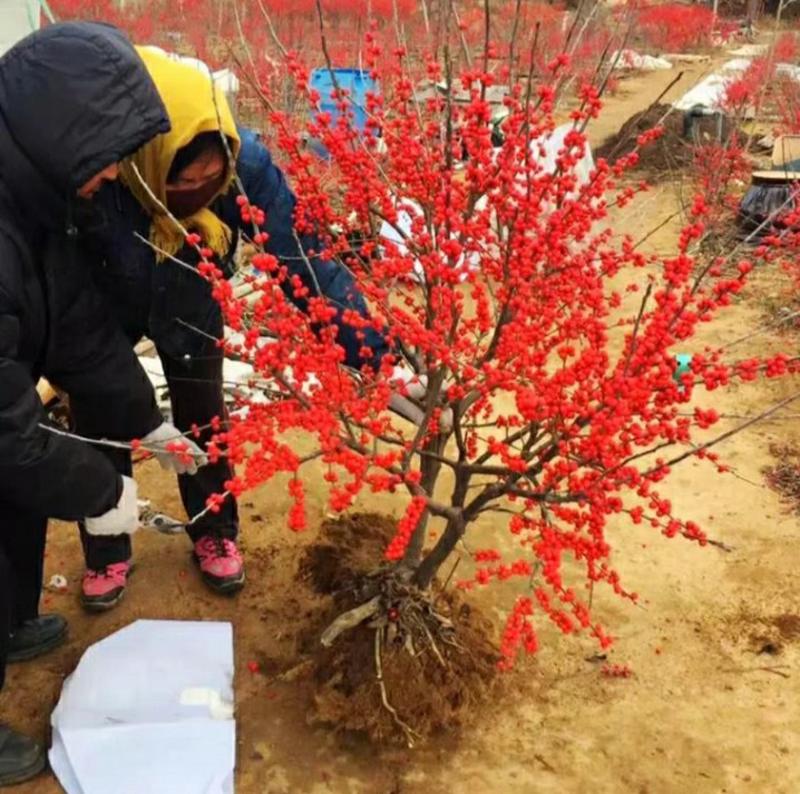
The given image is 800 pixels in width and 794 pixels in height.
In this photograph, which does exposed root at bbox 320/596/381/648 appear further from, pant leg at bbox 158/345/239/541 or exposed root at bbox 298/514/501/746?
pant leg at bbox 158/345/239/541

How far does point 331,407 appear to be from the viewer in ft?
6.75

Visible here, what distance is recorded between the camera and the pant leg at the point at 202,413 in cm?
288


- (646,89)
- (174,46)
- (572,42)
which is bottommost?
(646,89)

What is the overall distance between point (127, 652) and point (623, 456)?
1740 mm

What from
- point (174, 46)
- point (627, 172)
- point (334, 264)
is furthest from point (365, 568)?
point (174, 46)

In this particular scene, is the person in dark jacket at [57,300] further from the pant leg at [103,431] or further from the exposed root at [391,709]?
the exposed root at [391,709]

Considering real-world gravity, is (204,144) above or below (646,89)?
above

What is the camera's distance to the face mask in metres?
2.34

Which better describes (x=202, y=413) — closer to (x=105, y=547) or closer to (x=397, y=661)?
(x=105, y=547)

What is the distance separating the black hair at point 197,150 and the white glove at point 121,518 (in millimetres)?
882

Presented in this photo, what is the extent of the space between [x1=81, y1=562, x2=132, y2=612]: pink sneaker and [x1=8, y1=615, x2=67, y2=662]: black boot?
0.13 metres

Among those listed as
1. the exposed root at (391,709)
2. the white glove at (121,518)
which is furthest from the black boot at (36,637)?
the exposed root at (391,709)

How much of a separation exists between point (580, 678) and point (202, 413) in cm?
154

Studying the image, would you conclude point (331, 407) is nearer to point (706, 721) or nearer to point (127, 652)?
point (127, 652)
